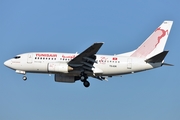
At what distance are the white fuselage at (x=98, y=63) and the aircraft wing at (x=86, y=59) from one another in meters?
0.92

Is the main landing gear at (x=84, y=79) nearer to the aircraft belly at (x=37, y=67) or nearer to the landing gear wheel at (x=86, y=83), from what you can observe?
the landing gear wheel at (x=86, y=83)

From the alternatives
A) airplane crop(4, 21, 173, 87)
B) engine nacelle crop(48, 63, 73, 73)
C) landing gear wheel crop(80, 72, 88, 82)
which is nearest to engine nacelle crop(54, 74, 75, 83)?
airplane crop(4, 21, 173, 87)

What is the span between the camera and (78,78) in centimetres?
5812

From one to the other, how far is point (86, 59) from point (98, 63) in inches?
78.7

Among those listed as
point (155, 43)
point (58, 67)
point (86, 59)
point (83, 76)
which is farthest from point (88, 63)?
point (155, 43)

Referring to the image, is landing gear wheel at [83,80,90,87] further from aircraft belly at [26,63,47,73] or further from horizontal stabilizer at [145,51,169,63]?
horizontal stabilizer at [145,51,169,63]

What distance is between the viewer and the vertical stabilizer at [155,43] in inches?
2233

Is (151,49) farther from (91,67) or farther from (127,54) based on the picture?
(91,67)

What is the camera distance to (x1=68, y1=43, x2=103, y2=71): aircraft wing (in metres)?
51.8

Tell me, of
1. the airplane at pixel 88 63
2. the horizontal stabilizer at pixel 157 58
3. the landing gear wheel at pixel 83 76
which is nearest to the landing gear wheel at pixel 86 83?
the airplane at pixel 88 63

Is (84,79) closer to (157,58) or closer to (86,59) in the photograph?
(86,59)

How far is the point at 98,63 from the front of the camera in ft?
179

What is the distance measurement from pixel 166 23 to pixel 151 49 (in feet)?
16.1

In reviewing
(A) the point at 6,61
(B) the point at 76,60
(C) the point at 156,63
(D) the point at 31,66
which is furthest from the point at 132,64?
(A) the point at 6,61
